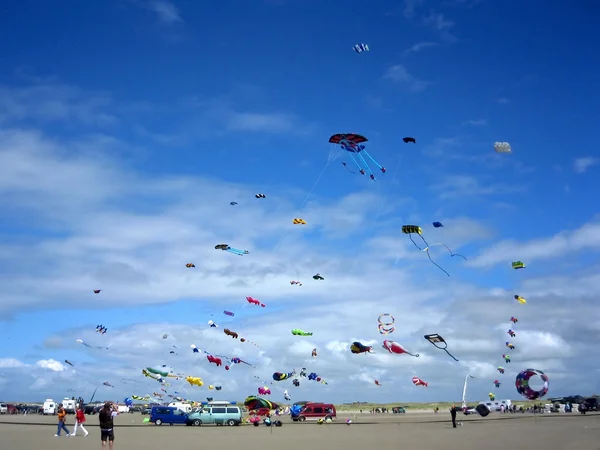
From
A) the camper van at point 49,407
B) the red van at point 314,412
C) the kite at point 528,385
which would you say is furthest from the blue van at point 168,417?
the camper van at point 49,407

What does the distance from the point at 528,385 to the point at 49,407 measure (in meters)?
66.7

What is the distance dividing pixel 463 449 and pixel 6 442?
64.9 feet

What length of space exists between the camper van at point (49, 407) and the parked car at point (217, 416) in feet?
139

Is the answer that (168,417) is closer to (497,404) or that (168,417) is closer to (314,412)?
(314,412)

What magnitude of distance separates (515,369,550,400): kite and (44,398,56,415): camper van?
6506 centimetres

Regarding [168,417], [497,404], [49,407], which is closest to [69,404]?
[49,407]

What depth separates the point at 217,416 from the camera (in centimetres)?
4366

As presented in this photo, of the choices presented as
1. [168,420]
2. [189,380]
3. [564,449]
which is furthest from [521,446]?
[189,380]

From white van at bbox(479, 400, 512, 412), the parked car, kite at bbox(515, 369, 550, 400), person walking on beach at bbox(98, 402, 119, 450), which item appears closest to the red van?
the parked car

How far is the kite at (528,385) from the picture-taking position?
34312 mm

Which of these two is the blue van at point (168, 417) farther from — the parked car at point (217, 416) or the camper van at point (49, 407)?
the camper van at point (49, 407)

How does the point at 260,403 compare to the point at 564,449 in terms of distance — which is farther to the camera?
the point at 260,403

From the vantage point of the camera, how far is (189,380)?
53.9 m

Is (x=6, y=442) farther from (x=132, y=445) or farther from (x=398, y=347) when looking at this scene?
(x=398, y=347)
